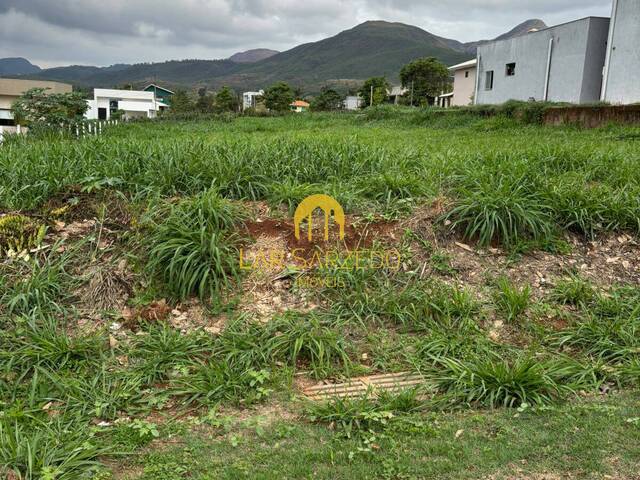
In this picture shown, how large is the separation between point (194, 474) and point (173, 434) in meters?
0.31

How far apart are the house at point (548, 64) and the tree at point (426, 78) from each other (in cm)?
1667

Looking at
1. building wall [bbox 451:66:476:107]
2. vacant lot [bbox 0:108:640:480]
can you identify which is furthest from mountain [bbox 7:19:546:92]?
vacant lot [bbox 0:108:640:480]

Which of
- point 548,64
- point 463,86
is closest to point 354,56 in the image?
point 463,86

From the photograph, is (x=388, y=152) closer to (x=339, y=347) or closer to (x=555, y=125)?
(x=339, y=347)

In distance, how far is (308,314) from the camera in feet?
10.2

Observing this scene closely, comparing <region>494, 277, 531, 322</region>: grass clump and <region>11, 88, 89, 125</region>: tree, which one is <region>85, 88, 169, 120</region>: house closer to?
<region>11, 88, 89, 125</region>: tree

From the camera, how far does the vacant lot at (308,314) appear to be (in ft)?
6.82

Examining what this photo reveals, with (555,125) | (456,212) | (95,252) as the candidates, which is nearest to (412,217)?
(456,212)

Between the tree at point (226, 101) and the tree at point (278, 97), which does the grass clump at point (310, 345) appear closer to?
the tree at point (278, 97)

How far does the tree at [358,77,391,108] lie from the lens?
38875 mm

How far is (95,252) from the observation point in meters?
3.48

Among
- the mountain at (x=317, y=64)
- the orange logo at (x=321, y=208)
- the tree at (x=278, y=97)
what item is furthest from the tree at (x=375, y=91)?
the mountain at (x=317, y=64)

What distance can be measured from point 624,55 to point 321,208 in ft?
45.1

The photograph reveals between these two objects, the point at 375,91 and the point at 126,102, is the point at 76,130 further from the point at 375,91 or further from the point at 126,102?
the point at 126,102
